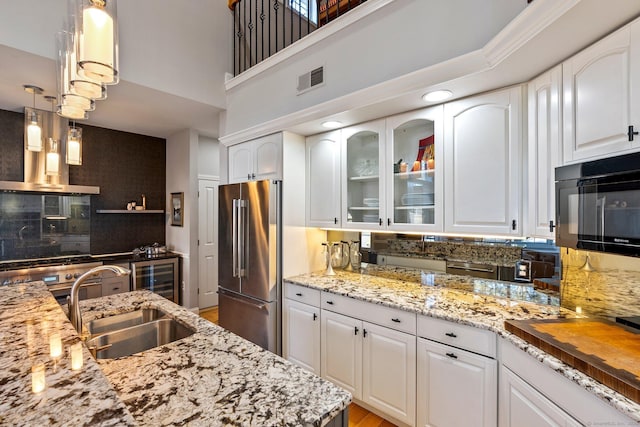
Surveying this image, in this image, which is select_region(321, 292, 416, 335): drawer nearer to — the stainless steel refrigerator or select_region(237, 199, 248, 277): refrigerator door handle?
the stainless steel refrigerator

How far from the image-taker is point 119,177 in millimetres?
4516

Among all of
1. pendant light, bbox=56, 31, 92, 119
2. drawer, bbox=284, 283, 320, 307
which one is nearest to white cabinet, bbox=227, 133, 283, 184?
drawer, bbox=284, 283, 320, 307

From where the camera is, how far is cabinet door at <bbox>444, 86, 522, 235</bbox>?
1.83 metres

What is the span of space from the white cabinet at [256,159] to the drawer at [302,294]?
1031 millimetres

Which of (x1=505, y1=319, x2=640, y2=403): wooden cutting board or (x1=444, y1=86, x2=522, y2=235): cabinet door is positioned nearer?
(x1=505, y1=319, x2=640, y2=403): wooden cutting board

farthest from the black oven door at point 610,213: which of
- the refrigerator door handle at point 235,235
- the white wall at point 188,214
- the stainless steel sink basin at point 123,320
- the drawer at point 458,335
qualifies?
the white wall at point 188,214

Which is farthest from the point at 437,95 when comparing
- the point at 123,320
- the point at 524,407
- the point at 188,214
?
the point at 188,214

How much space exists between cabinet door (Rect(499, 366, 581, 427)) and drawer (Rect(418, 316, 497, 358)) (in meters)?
0.12

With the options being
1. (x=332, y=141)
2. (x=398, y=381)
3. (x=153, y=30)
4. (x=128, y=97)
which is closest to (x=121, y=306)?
(x=398, y=381)

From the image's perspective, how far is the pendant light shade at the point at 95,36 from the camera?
1241 mm

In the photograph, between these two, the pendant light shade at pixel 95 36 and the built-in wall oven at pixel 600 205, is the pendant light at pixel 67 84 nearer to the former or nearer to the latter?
the pendant light shade at pixel 95 36

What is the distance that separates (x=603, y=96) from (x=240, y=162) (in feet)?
9.45

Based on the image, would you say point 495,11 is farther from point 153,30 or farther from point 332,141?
point 153,30

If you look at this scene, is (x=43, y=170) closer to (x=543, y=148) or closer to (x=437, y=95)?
(x=437, y=95)
